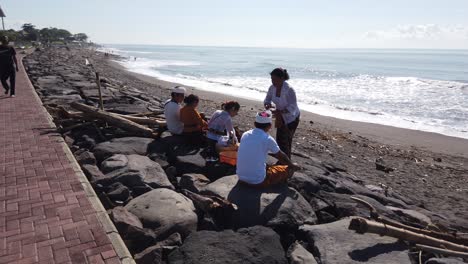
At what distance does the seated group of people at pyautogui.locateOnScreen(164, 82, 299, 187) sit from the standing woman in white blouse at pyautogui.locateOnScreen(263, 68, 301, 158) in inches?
17.5

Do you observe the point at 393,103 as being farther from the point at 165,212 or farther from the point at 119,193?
the point at 165,212

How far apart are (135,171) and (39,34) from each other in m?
84.4

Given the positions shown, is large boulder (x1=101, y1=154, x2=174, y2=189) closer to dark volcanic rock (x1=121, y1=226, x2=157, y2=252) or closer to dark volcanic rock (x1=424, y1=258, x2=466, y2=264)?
dark volcanic rock (x1=121, y1=226, x2=157, y2=252)

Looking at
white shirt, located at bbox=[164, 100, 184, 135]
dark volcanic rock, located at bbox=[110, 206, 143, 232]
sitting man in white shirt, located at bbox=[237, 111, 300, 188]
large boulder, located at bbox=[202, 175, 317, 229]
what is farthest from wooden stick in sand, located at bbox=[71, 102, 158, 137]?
dark volcanic rock, located at bbox=[110, 206, 143, 232]

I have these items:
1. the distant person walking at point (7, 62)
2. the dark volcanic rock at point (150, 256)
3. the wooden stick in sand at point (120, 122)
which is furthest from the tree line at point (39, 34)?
the dark volcanic rock at point (150, 256)

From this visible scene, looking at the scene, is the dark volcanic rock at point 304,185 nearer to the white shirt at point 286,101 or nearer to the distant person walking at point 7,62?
the white shirt at point 286,101

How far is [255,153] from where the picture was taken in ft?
16.2

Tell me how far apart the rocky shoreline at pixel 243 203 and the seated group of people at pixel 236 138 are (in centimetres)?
21

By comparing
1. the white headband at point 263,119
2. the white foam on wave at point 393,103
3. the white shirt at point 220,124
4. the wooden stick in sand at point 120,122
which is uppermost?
the white headband at point 263,119

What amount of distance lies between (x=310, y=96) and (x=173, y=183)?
64.2 ft

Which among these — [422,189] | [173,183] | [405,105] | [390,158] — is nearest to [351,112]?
[405,105]

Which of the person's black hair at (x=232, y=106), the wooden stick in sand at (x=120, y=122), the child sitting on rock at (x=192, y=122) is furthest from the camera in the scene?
the wooden stick in sand at (x=120, y=122)

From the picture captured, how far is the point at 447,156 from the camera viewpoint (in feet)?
37.2

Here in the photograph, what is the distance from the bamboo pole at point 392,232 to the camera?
405 centimetres
